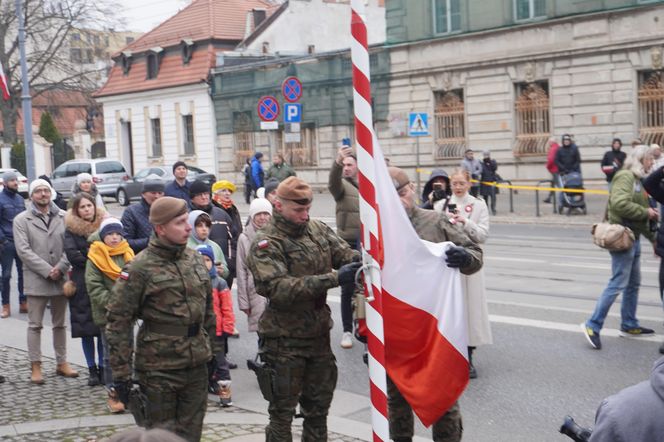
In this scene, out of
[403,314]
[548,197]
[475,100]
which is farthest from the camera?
[475,100]

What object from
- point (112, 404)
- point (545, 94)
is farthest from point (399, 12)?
point (112, 404)

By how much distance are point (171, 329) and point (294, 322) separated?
691mm

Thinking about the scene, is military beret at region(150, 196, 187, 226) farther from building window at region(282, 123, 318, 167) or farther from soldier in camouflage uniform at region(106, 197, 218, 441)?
building window at region(282, 123, 318, 167)

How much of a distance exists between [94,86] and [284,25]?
13482 mm

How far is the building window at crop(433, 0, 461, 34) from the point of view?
112 ft

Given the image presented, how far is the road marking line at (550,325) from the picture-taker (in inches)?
374

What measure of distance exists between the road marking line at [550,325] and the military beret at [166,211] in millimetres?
5424

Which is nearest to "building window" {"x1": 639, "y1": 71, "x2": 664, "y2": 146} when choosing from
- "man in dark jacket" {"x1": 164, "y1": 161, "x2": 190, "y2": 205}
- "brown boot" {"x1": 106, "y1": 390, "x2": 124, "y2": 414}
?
"man in dark jacket" {"x1": 164, "y1": 161, "x2": 190, "y2": 205}

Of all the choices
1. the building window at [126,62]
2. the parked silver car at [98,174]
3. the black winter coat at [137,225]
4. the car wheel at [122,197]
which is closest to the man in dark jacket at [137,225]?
the black winter coat at [137,225]

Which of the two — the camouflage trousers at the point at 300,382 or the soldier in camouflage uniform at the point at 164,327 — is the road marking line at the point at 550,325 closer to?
the camouflage trousers at the point at 300,382

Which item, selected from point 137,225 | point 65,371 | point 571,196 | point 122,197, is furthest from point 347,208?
point 122,197

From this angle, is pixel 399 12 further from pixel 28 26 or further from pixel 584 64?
pixel 28 26

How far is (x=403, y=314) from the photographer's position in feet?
17.5

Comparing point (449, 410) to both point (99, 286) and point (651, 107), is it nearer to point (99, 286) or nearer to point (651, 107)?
point (99, 286)
